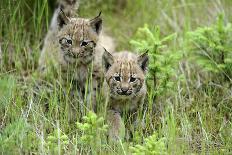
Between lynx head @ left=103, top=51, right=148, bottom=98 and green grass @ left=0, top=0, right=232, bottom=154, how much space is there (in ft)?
0.98

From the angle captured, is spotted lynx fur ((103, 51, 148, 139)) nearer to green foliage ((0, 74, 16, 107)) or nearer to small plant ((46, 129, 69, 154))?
small plant ((46, 129, 69, 154))

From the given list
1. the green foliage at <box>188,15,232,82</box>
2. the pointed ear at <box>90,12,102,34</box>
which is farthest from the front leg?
the green foliage at <box>188,15,232,82</box>

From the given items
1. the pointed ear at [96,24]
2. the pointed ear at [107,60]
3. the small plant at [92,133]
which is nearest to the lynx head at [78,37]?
the pointed ear at [96,24]

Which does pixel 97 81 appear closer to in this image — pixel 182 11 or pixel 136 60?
pixel 136 60

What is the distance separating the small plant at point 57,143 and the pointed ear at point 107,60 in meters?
1.13

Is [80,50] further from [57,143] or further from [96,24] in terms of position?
[57,143]

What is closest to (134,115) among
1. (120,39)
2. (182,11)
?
(120,39)

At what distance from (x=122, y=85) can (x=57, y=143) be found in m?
1.00

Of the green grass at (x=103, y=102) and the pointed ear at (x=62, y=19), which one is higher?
the pointed ear at (x=62, y=19)

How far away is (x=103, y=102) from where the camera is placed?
7.09 m

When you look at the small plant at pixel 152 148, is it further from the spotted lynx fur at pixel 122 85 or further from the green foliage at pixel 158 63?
the green foliage at pixel 158 63

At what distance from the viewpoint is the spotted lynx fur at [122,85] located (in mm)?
6766

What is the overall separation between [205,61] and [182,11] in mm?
2216

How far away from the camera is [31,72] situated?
27.3 feet
